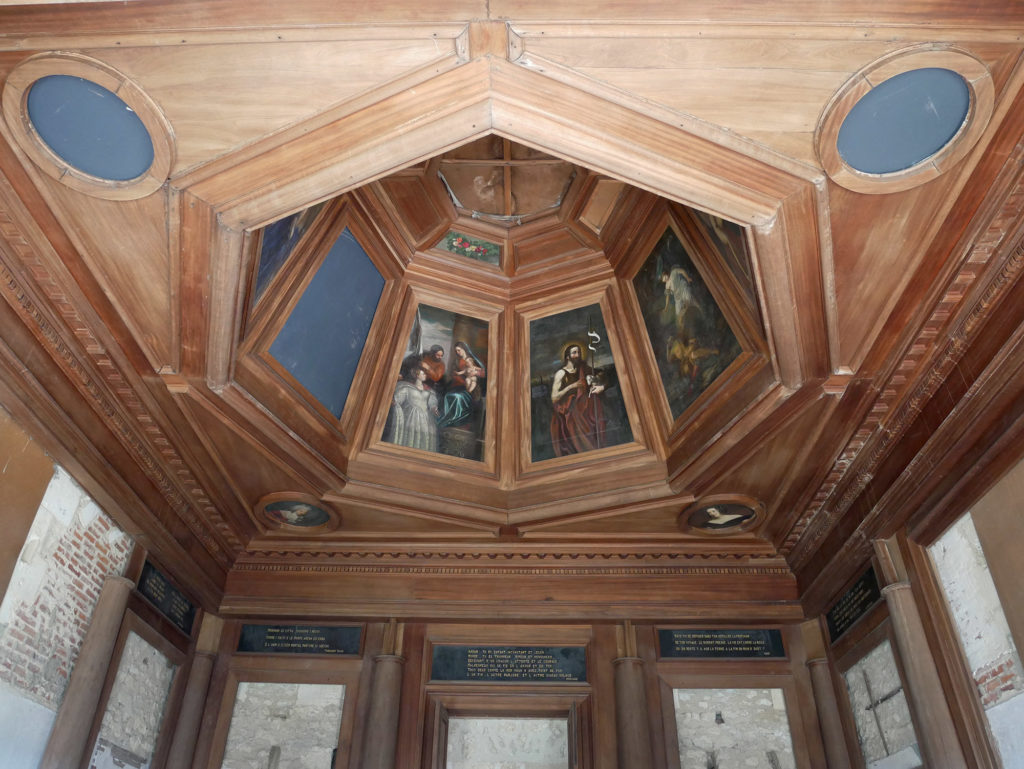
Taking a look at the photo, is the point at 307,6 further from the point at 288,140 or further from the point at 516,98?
the point at 516,98

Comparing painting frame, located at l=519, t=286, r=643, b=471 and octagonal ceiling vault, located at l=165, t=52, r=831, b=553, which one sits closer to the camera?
octagonal ceiling vault, located at l=165, t=52, r=831, b=553

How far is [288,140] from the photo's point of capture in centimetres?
479

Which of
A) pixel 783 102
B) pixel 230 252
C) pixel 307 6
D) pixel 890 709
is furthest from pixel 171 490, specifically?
pixel 890 709

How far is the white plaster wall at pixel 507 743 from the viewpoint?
7.93 meters

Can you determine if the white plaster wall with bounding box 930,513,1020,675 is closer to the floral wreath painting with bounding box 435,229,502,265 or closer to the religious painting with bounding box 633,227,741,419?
the religious painting with bounding box 633,227,741,419

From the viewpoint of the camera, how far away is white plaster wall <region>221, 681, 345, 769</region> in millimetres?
7488

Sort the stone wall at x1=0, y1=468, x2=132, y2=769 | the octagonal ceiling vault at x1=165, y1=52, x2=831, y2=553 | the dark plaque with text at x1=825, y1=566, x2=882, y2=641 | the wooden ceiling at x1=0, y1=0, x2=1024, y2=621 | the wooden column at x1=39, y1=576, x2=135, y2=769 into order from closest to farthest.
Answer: the wooden ceiling at x1=0, y1=0, x2=1024, y2=621 → the octagonal ceiling vault at x1=165, y1=52, x2=831, y2=553 → the stone wall at x1=0, y1=468, x2=132, y2=769 → the wooden column at x1=39, y1=576, x2=135, y2=769 → the dark plaque with text at x1=825, y1=566, x2=882, y2=641

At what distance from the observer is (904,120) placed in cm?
454

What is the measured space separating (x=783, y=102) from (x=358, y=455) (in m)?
5.00

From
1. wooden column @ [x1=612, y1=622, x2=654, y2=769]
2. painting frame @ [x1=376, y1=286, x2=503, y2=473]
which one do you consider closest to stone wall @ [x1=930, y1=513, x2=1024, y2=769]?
wooden column @ [x1=612, y1=622, x2=654, y2=769]

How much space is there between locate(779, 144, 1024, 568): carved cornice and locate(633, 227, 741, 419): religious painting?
1302mm

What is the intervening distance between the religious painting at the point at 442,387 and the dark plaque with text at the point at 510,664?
6.39 feet

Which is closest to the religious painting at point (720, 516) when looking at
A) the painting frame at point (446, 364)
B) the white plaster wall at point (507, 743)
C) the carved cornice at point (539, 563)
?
the carved cornice at point (539, 563)

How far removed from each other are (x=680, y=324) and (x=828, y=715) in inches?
151
